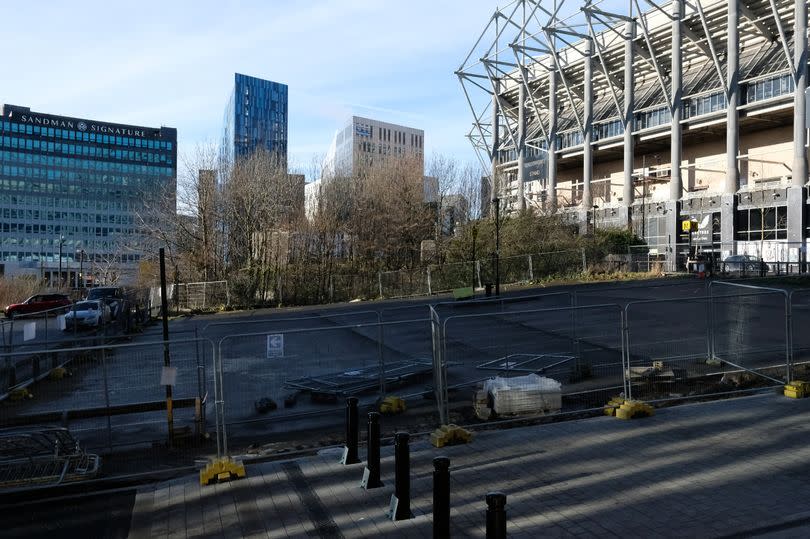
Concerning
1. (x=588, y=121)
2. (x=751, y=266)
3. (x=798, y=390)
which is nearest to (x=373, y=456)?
(x=798, y=390)

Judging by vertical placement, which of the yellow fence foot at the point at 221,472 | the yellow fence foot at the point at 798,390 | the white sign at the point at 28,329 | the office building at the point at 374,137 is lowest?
the yellow fence foot at the point at 221,472

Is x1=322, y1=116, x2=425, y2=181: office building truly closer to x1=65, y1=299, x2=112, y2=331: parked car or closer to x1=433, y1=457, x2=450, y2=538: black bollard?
x1=65, y1=299, x2=112, y2=331: parked car

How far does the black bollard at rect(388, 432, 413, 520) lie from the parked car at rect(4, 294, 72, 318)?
35.0 m

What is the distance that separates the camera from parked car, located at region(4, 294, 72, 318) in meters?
36.0

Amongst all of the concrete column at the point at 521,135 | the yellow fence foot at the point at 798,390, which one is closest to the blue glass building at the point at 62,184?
the concrete column at the point at 521,135

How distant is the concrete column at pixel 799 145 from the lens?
45.2 m

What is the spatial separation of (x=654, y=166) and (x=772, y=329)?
191ft

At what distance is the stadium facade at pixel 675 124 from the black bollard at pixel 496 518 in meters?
40.2

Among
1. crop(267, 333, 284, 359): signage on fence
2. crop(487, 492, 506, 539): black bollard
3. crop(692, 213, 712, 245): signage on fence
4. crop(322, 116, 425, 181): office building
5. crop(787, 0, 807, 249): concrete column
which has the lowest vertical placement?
crop(487, 492, 506, 539): black bollard

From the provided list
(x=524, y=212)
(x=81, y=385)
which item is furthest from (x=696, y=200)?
(x=81, y=385)

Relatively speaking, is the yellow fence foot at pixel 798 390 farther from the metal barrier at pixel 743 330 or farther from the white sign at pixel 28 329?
the white sign at pixel 28 329

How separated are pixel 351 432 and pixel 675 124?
182 feet

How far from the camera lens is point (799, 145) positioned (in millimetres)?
45000

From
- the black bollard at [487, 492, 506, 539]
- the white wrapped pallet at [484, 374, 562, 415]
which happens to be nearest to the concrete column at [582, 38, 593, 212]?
the white wrapped pallet at [484, 374, 562, 415]
